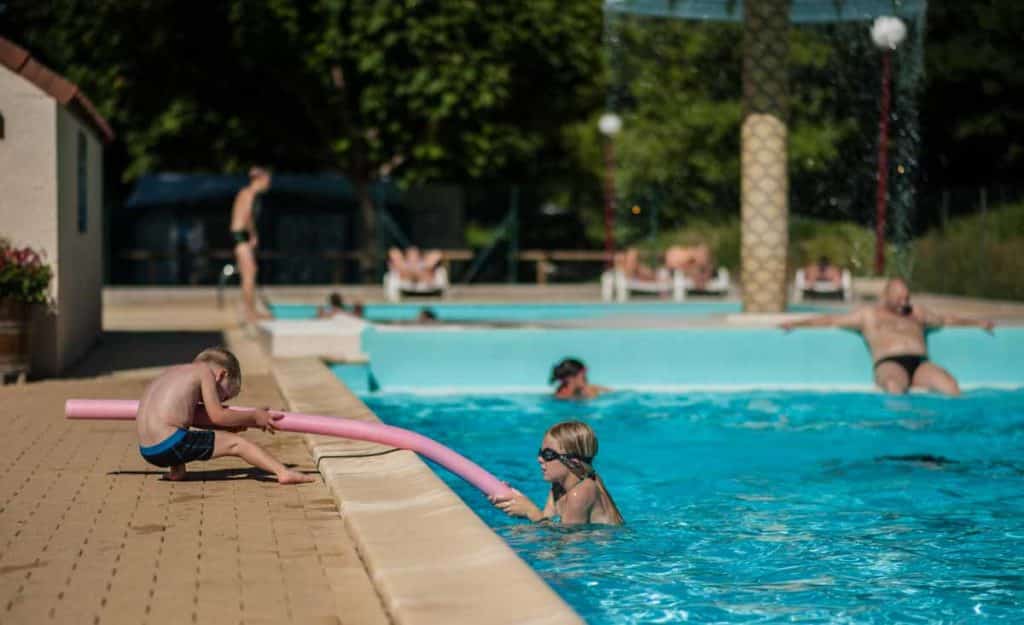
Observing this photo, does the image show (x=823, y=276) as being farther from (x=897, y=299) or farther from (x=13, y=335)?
(x=13, y=335)

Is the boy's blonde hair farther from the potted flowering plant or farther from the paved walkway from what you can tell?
the potted flowering plant

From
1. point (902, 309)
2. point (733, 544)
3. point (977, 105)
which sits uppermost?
point (977, 105)

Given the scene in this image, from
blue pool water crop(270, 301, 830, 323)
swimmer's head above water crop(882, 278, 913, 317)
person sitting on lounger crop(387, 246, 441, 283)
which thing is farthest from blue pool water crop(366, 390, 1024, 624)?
person sitting on lounger crop(387, 246, 441, 283)

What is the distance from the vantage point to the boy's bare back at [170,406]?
7.33 meters

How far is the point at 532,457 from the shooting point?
11.2 metres

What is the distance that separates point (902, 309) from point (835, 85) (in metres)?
25.5

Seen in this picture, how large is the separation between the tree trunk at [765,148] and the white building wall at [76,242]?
23.2 feet

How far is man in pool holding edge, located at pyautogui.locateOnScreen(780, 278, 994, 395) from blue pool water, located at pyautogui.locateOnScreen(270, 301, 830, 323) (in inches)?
295

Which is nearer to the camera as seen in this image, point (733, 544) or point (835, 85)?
point (733, 544)

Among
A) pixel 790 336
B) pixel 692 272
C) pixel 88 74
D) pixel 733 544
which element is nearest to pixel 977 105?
pixel 692 272

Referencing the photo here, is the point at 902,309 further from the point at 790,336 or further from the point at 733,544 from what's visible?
the point at 733,544

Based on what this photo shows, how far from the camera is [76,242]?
14195mm

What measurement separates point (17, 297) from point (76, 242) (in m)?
2.49

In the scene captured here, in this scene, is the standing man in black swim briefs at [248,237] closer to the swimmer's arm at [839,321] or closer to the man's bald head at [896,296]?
the swimmer's arm at [839,321]
